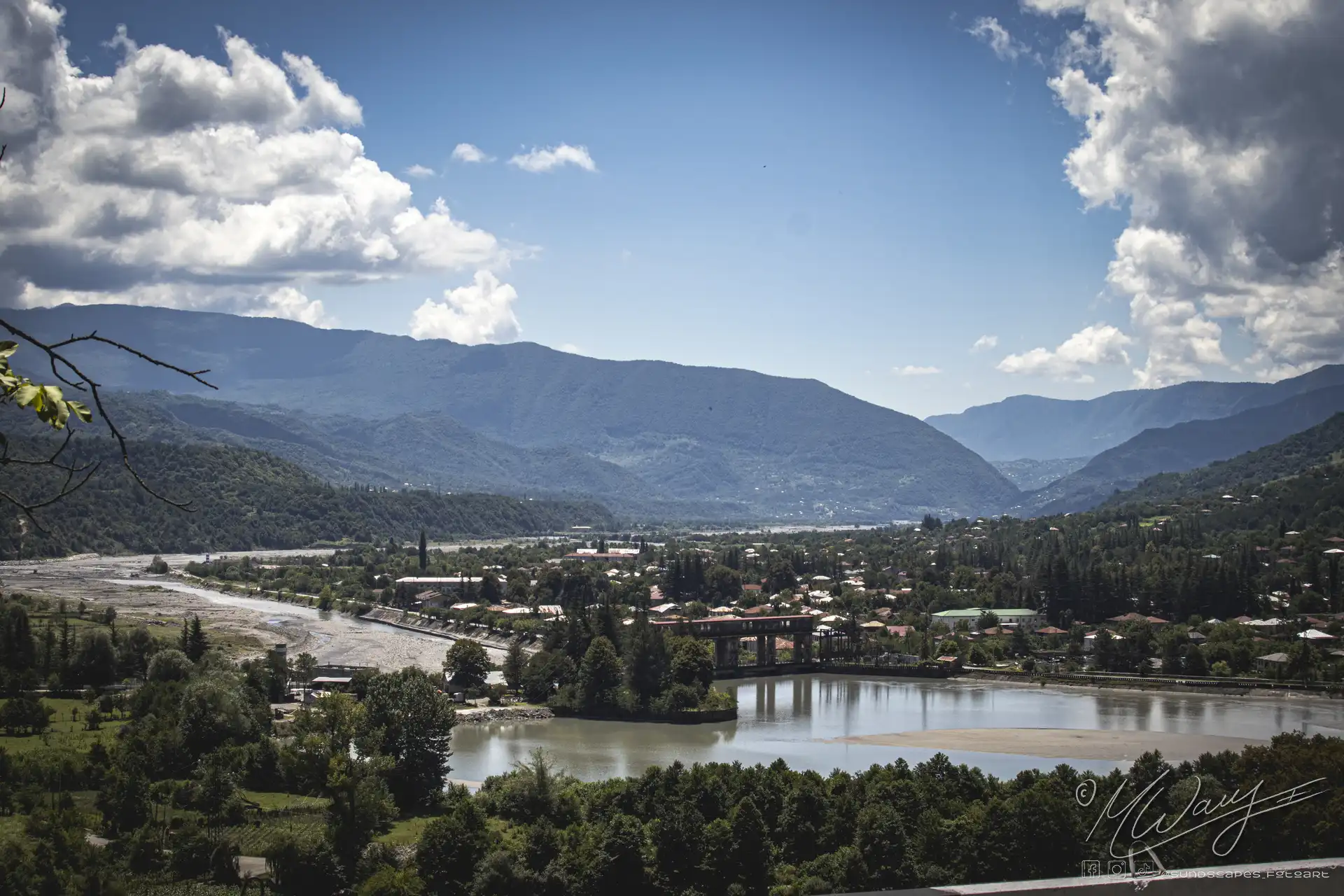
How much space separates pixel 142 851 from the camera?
2039cm

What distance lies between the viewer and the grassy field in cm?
2794

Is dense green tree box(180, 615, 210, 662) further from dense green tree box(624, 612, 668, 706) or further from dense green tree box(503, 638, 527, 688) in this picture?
dense green tree box(624, 612, 668, 706)

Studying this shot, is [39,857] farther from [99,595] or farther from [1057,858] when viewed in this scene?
[99,595]

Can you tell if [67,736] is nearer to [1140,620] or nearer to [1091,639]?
[1091,639]

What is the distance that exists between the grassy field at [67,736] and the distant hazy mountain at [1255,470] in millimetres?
92608

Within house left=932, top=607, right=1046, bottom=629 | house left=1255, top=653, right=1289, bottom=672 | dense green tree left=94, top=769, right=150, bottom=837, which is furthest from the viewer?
house left=932, top=607, right=1046, bottom=629

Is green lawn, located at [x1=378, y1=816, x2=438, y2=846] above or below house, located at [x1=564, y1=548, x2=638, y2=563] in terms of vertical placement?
below

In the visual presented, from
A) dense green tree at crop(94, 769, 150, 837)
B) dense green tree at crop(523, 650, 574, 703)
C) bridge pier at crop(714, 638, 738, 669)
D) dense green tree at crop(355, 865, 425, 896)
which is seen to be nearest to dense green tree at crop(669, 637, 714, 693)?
dense green tree at crop(523, 650, 574, 703)

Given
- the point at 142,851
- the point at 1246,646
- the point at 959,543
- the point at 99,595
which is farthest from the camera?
the point at 959,543

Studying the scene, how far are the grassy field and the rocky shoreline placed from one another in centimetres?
958

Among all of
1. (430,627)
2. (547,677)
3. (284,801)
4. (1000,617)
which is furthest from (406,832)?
(1000,617)

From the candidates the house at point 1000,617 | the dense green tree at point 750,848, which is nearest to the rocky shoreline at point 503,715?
the dense green tree at point 750,848

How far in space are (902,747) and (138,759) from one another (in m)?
18.1

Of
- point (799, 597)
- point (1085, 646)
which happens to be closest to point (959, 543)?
point (799, 597)
